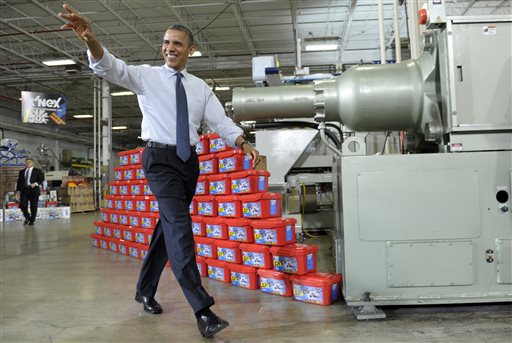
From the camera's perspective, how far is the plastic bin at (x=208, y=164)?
3.26 meters

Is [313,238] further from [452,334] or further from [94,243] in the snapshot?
[452,334]

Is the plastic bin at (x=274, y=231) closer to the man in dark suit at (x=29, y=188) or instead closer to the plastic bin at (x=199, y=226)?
the plastic bin at (x=199, y=226)

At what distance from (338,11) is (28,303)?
347 inches

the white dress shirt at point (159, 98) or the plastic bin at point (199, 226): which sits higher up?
the white dress shirt at point (159, 98)

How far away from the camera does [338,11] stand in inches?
359

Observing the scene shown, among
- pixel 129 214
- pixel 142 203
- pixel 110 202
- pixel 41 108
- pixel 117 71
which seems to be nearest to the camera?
pixel 117 71

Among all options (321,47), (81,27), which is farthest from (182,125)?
(321,47)

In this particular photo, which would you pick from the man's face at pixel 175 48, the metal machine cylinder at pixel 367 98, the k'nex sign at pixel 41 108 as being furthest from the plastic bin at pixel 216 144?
the k'nex sign at pixel 41 108

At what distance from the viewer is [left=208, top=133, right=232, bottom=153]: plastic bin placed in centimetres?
322

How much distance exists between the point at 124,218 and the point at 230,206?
6.44ft

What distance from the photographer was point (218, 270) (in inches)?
113

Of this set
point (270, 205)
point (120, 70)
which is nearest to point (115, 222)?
point (270, 205)

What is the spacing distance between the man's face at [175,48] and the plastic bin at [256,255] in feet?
4.12

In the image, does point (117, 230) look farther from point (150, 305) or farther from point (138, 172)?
point (150, 305)
